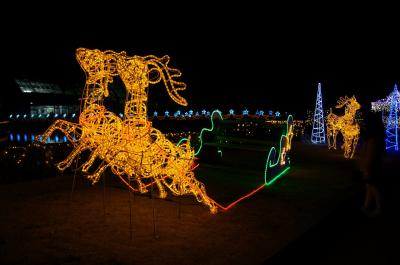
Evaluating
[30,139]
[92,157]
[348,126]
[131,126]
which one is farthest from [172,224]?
[30,139]

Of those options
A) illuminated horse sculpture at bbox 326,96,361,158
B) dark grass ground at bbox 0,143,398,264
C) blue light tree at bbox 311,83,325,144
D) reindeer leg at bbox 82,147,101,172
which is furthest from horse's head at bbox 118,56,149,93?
blue light tree at bbox 311,83,325,144

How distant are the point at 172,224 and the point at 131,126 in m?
1.52

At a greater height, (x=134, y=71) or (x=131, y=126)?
(x=134, y=71)

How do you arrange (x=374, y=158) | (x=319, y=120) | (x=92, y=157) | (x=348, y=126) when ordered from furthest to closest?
(x=319, y=120), (x=348, y=126), (x=374, y=158), (x=92, y=157)

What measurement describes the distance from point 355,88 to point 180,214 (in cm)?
4033

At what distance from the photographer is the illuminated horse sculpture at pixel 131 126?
18.1ft

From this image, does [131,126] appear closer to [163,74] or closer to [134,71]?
[134,71]

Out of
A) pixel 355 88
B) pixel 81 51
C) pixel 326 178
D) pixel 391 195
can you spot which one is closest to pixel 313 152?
pixel 326 178

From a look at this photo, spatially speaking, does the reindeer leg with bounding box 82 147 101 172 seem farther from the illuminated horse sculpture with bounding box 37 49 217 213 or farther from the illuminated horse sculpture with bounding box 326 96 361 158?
the illuminated horse sculpture with bounding box 326 96 361 158

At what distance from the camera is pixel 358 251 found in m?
5.00

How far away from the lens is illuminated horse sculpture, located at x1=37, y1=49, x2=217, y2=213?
5.52m

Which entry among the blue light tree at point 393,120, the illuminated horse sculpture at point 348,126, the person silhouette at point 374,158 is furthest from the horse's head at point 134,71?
the blue light tree at point 393,120

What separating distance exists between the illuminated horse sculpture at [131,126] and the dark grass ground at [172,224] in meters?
0.55

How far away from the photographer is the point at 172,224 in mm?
5434
